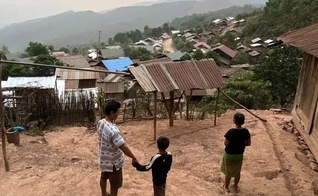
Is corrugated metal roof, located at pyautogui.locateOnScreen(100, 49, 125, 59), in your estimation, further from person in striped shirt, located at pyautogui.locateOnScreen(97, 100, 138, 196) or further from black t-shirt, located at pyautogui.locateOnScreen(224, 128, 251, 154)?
person in striped shirt, located at pyautogui.locateOnScreen(97, 100, 138, 196)

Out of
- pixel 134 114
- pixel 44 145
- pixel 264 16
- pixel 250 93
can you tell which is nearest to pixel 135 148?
pixel 44 145

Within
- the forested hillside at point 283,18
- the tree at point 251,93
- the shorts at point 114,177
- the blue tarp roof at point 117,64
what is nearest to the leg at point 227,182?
the shorts at point 114,177

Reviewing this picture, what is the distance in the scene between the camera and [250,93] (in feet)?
50.1

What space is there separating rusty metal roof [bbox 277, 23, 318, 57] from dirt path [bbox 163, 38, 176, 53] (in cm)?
5147

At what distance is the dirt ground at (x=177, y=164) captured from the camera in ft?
19.3

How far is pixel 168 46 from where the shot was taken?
213 ft

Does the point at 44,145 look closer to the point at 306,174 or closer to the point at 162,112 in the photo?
the point at 162,112

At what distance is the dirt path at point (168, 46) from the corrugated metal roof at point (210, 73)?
50.7m

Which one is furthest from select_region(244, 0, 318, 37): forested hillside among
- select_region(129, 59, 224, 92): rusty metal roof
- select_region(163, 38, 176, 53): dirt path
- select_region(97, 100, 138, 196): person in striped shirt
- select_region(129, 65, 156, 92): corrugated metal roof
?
select_region(97, 100, 138, 196): person in striped shirt

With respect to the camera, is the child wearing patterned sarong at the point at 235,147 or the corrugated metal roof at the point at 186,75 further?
the corrugated metal roof at the point at 186,75

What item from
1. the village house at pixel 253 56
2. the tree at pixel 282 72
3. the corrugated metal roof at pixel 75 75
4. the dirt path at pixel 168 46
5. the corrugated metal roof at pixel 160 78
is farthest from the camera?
the dirt path at pixel 168 46

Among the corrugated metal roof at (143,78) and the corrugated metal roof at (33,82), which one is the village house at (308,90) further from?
the corrugated metal roof at (33,82)

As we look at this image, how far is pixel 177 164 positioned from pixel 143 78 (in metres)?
2.35

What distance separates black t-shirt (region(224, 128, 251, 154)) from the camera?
17.3ft
